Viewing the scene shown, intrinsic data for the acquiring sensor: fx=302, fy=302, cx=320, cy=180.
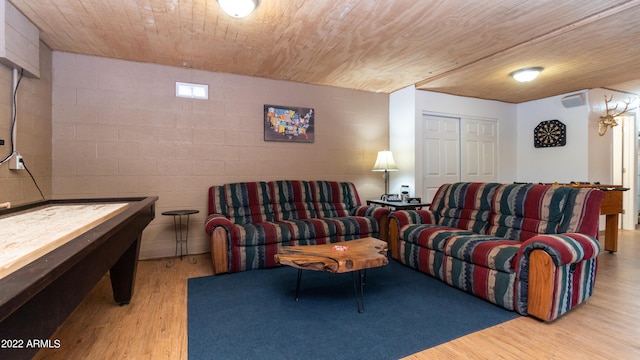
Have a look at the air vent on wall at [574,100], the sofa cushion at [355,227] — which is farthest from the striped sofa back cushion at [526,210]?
the air vent on wall at [574,100]

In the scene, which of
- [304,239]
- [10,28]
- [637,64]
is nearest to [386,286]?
[304,239]

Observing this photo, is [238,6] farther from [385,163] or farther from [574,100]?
[574,100]

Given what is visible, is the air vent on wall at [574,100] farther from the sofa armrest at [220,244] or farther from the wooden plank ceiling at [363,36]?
the sofa armrest at [220,244]

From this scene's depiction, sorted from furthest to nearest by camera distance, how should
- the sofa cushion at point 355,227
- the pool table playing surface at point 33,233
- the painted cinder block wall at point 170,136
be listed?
1. the sofa cushion at point 355,227
2. the painted cinder block wall at point 170,136
3. the pool table playing surface at point 33,233

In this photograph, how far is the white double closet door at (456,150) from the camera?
182 inches

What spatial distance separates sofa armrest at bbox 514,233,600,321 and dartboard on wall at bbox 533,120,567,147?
338 cm

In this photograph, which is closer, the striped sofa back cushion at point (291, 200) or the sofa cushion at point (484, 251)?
the sofa cushion at point (484, 251)

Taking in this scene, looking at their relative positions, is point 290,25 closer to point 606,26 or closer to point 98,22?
point 98,22

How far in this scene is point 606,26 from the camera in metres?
2.59

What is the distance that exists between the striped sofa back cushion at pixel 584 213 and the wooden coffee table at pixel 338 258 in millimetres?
1418

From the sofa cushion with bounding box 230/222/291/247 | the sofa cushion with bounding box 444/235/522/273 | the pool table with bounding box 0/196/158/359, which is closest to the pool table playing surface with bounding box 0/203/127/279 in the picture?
the pool table with bounding box 0/196/158/359

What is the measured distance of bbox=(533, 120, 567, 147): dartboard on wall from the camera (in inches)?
187

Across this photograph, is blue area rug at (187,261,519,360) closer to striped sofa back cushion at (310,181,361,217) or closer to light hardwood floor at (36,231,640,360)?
light hardwood floor at (36,231,640,360)

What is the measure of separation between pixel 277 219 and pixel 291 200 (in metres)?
0.33
